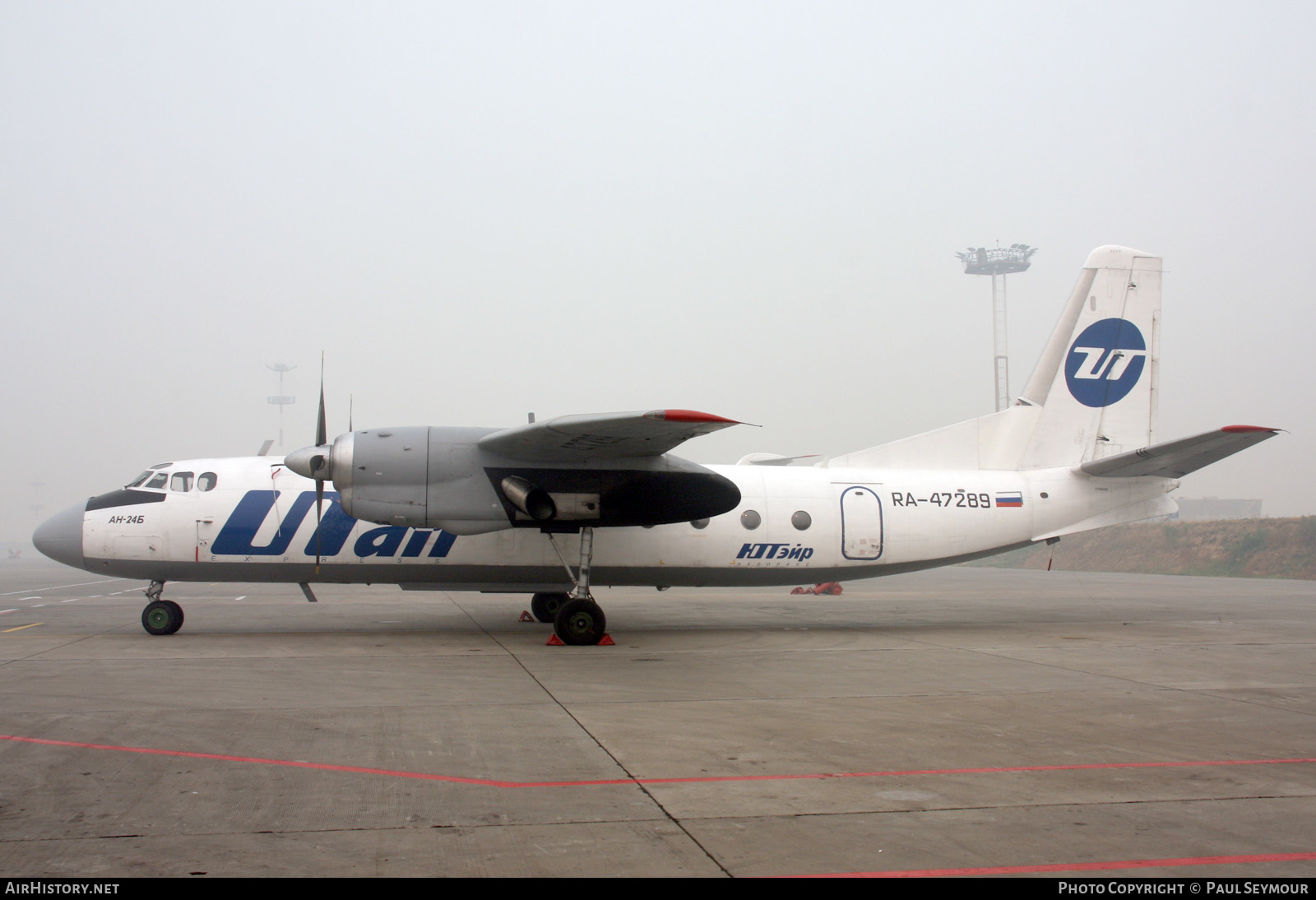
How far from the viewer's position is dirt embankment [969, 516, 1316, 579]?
41562 mm

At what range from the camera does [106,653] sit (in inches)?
449

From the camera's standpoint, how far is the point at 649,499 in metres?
13.3

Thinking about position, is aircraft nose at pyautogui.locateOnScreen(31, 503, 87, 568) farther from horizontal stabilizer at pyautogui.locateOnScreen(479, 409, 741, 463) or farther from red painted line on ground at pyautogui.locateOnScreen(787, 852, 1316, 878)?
red painted line on ground at pyautogui.locateOnScreen(787, 852, 1316, 878)

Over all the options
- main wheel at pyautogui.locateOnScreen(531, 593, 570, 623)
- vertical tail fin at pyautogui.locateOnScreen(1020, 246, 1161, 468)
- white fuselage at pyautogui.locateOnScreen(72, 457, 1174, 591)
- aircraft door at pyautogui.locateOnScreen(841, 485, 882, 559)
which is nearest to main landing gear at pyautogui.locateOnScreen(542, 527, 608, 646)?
white fuselage at pyautogui.locateOnScreen(72, 457, 1174, 591)

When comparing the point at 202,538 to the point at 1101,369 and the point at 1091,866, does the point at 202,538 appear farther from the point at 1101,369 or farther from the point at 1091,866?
the point at 1101,369

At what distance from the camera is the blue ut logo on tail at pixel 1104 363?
53.3 feet

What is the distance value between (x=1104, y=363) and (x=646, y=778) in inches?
547

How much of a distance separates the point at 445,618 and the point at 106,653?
6350 millimetres

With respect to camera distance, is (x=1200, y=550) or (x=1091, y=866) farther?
(x=1200, y=550)

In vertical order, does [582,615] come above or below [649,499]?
below

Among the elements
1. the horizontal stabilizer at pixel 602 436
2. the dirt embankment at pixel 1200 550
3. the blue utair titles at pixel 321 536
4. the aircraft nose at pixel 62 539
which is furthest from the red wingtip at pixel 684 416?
the dirt embankment at pixel 1200 550

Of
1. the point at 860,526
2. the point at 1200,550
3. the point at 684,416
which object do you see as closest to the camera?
the point at 684,416

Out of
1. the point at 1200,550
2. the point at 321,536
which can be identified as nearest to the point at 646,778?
the point at 321,536

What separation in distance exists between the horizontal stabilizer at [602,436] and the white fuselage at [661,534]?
80.0 inches
